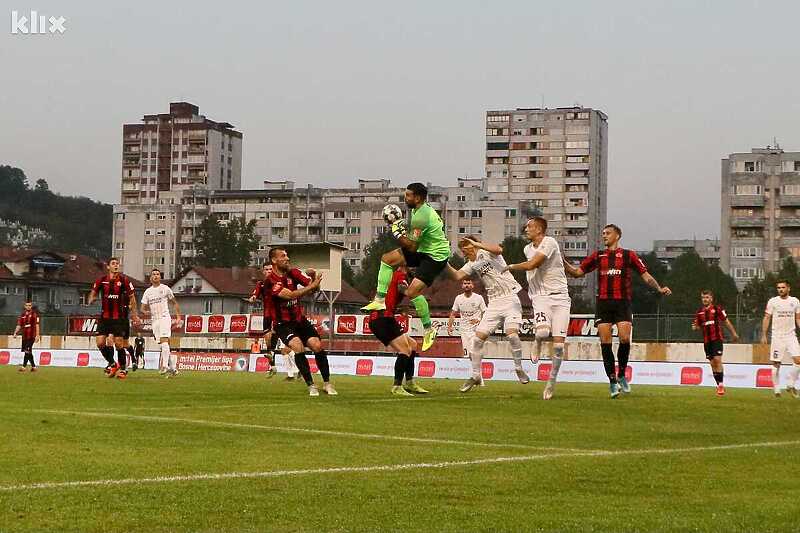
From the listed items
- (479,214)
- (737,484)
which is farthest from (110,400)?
(479,214)

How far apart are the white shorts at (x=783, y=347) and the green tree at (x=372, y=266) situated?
125 m

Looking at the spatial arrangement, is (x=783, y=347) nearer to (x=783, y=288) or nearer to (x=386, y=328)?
(x=783, y=288)

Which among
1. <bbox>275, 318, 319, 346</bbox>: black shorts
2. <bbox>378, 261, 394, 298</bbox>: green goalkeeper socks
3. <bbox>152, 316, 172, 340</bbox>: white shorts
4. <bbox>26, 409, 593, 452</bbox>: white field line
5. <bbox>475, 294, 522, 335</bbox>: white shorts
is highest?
<bbox>378, 261, 394, 298</bbox>: green goalkeeper socks

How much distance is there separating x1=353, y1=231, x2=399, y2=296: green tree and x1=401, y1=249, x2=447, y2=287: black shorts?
131589mm

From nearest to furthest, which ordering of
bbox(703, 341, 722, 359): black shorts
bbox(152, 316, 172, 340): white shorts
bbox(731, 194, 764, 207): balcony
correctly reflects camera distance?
1. bbox(703, 341, 722, 359): black shorts
2. bbox(152, 316, 172, 340): white shorts
3. bbox(731, 194, 764, 207): balcony

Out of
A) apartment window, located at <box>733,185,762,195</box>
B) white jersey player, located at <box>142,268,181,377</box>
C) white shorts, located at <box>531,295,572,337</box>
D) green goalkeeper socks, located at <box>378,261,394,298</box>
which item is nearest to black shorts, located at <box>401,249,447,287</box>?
green goalkeeper socks, located at <box>378,261,394,298</box>

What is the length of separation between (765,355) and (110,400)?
34045 millimetres

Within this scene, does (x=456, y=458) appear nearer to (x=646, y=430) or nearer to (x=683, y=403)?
(x=646, y=430)

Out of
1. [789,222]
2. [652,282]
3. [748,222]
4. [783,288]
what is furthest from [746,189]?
[652,282]

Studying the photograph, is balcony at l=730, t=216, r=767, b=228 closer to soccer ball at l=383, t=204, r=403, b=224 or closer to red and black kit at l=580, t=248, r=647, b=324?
red and black kit at l=580, t=248, r=647, b=324

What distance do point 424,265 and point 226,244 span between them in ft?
515

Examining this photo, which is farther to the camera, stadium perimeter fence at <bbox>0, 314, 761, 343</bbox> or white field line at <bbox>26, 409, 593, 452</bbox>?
stadium perimeter fence at <bbox>0, 314, 761, 343</bbox>

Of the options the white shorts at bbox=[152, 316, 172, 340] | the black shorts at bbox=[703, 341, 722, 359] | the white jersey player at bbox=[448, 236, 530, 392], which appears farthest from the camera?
the white shorts at bbox=[152, 316, 172, 340]

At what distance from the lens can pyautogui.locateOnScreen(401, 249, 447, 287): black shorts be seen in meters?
17.9
